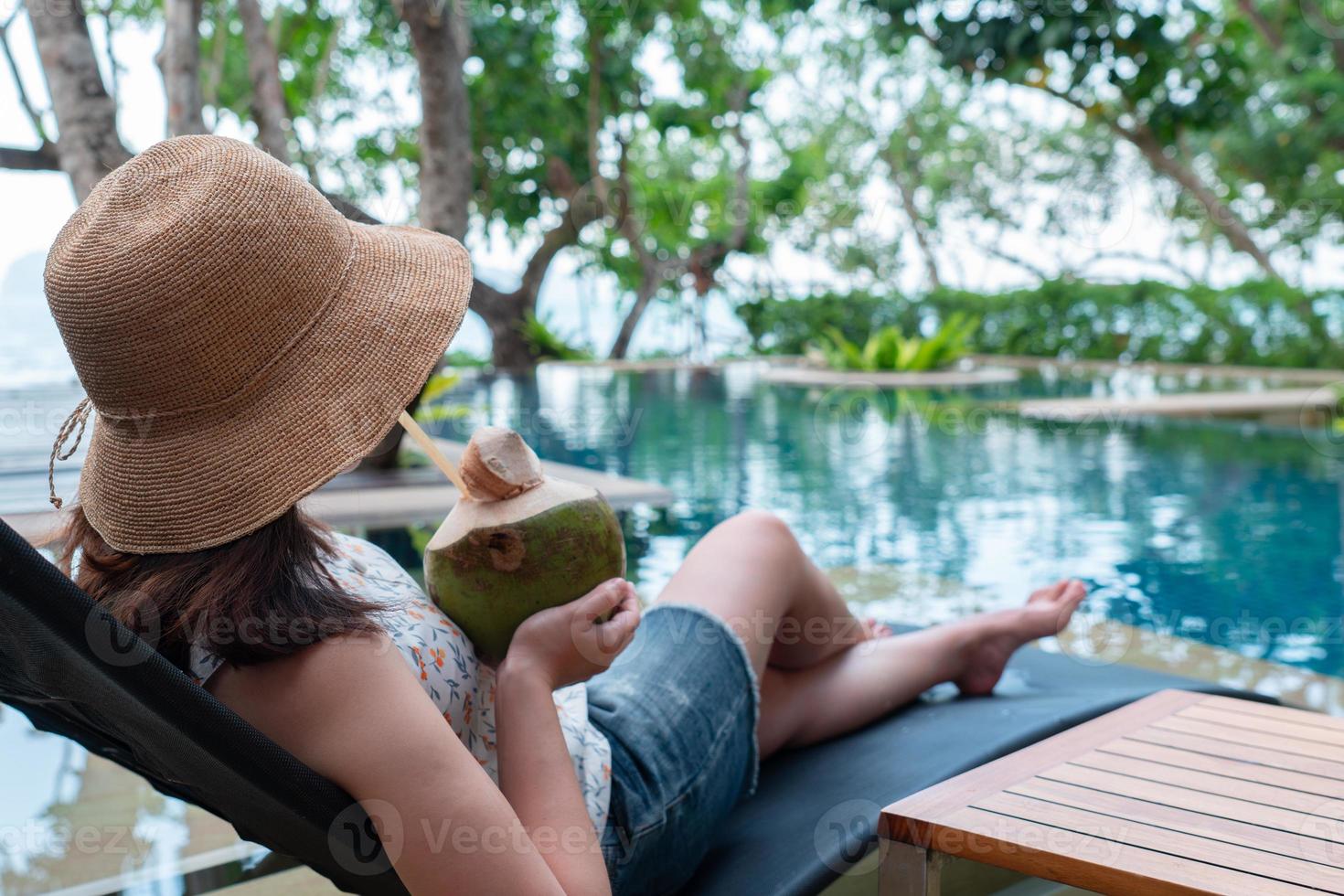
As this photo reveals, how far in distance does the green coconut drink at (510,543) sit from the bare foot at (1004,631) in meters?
1.03

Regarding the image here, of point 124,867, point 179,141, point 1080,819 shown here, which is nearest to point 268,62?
point 124,867

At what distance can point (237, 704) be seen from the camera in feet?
3.44

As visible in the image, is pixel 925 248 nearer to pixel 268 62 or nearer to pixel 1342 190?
pixel 1342 190

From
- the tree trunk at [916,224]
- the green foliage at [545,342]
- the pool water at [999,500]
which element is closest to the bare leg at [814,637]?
the pool water at [999,500]

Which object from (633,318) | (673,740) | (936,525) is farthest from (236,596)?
(633,318)

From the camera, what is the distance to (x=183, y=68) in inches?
202

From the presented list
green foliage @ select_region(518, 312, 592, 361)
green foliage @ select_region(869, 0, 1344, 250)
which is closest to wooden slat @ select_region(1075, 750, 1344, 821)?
green foliage @ select_region(869, 0, 1344, 250)

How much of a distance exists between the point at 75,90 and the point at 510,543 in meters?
4.02

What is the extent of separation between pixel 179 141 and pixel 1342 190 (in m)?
17.8

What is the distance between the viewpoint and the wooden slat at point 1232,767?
1272 mm

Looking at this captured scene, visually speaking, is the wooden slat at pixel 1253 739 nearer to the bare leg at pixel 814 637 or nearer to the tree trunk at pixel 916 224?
the bare leg at pixel 814 637

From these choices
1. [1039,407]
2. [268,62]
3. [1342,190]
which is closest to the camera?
[268,62]

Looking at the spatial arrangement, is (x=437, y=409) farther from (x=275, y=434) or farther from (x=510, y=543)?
(x=275, y=434)

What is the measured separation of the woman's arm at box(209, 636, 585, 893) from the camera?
3.22 feet
